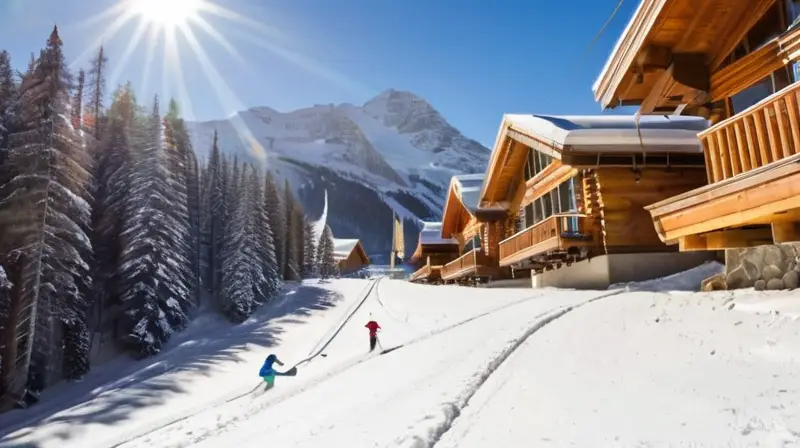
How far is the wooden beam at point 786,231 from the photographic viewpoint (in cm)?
527

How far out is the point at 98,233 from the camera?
30188mm

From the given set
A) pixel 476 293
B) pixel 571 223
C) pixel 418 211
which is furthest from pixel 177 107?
pixel 418 211

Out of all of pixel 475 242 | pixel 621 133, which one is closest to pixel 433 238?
pixel 475 242

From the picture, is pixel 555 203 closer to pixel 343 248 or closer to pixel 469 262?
pixel 469 262

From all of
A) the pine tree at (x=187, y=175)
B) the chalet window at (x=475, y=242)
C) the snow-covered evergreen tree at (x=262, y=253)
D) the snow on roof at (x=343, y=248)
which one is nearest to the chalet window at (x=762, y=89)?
the chalet window at (x=475, y=242)

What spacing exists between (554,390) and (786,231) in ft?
10.4

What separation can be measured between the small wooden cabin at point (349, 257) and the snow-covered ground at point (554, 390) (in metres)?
80.8

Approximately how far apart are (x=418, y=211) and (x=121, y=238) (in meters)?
156

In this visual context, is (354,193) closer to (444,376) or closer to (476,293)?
(476,293)

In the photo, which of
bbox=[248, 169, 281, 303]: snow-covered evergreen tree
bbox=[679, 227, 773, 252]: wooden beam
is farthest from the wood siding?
bbox=[248, 169, 281, 303]: snow-covered evergreen tree

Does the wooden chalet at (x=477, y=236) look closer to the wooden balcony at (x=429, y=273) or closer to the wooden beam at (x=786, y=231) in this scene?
the wooden balcony at (x=429, y=273)

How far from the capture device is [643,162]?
696 inches

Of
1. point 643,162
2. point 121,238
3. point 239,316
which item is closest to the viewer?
point 643,162

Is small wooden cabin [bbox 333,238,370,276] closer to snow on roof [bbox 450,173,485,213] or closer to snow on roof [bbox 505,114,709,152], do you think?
snow on roof [bbox 450,173,485,213]
